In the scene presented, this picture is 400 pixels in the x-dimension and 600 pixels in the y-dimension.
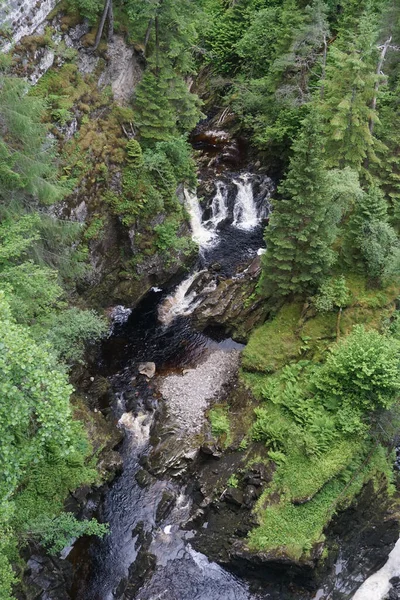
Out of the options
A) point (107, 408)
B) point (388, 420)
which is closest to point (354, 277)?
point (388, 420)

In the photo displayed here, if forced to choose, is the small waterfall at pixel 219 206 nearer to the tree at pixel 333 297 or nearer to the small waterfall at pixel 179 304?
the small waterfall at pixel 179 304

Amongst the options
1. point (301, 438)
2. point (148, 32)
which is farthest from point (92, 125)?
point (301, 438)

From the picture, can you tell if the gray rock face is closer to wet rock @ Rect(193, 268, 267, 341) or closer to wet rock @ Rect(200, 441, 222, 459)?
wet rock @ Rect(193, 268, 267, 341)

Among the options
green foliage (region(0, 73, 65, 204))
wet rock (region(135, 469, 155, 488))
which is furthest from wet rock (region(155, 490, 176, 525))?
green foliage (region(0, 73, 65, 204))

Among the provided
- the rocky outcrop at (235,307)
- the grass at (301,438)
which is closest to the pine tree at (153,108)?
the rocky outcrop at (235,307)

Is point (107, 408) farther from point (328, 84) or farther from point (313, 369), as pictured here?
point (328, 84)

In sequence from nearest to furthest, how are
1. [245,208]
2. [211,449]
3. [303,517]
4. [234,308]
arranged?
[303,517], [211,449], [234,308], [245,208]

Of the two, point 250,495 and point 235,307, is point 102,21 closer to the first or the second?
point 235,307
